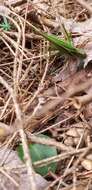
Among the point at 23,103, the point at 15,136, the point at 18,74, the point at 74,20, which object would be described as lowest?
the point at 15,136

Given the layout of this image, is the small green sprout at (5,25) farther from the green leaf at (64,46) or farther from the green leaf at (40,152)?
the green leaf at (40,152)

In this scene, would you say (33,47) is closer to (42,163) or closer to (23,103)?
(23,103)

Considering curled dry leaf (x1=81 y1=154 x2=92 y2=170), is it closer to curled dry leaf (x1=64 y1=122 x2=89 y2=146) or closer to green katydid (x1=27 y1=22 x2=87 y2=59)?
curled dry leaf (x1=64 y1=122 x2=89 y2=146)

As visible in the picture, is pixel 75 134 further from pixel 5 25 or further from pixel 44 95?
pixel 5 25

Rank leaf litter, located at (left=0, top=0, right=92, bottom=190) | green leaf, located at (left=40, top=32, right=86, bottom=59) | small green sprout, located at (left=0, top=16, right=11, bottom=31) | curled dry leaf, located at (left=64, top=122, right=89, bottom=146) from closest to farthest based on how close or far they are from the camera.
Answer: leaf litter, located at (left=0, top=0, right=92, bottom=190)
curled dry leaf, located at (left=64, top=122, right=89, bottom=146)
green leaf, located at (left=40, top=32, right=86, bottom=59)
small green sprout, located at (left=0, top=16, right=11, bottom=31)

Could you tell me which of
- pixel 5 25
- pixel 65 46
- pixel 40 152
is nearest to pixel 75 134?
pixel 40 152

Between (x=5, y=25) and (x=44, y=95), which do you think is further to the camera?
(x=5, y=25)

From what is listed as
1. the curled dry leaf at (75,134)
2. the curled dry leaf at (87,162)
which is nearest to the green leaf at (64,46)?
the curled dry leaf at (75,134)

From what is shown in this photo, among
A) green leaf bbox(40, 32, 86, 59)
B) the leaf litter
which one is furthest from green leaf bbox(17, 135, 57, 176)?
green leaf bbox(40, 32, 86, 59)

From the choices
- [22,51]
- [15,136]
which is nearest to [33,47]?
[22,51]
